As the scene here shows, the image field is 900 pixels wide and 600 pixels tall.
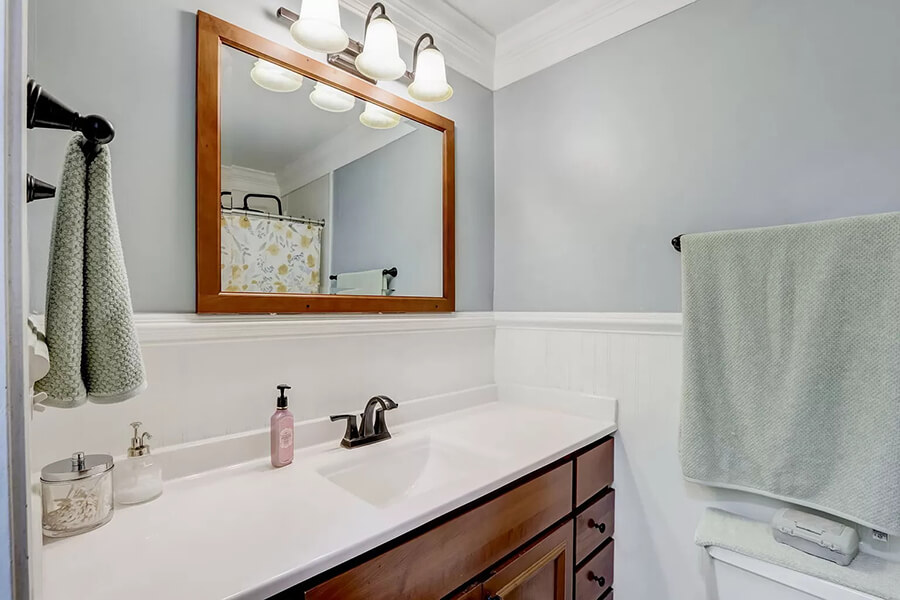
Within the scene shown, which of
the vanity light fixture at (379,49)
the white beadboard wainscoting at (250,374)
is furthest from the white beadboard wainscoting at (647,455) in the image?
the vanity light fixture at (379,49)

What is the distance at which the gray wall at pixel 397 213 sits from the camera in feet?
4.61

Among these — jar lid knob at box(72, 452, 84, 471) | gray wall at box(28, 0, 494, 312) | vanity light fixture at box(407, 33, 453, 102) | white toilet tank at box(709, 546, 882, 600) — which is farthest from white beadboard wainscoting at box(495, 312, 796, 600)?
jar lid knob at box(72, 452, 84, 471)

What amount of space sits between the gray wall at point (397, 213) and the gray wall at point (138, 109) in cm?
44

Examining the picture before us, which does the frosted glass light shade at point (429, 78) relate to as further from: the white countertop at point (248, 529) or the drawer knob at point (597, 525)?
the drawer knob at point (597, 525)

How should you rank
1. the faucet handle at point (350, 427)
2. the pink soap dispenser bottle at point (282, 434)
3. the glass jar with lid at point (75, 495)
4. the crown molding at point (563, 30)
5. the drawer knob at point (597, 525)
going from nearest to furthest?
the glass jar with lid at point (75, 495) < the pink soap dispenser bottle at point (282, 434) < the faucet handle at point (350, 427) < the drawer knob at point (597, 525) < the crown molding at point (563, 30)

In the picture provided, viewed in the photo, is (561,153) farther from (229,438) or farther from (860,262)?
(229,438)

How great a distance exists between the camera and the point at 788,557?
3.51 ft

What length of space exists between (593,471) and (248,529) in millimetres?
1024

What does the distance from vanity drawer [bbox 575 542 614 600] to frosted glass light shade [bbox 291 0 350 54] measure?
165 centimetres

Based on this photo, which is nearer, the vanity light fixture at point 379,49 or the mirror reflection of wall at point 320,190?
the mirror reflection of wall at point 320,190

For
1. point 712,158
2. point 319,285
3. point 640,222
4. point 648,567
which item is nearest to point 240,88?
point 319,285

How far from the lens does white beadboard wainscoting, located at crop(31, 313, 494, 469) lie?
3.08ft

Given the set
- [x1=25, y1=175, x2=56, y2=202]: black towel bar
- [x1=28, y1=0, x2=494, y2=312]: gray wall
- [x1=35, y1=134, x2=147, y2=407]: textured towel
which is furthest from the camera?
[x1=28, y1=0, x2=494, y2=312]: gray wall

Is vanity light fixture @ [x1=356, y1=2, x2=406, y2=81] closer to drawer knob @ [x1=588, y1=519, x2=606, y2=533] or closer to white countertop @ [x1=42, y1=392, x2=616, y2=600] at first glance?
white countertop @ [x1=42, y1=392, x2=616, y2=600]
